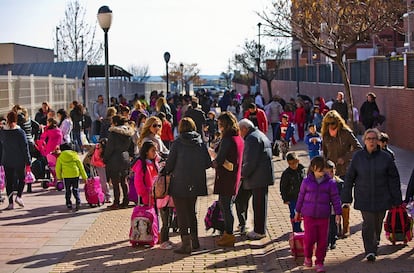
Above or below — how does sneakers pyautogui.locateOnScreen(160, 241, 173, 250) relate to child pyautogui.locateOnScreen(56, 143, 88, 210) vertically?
below

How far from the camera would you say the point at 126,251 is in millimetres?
10352

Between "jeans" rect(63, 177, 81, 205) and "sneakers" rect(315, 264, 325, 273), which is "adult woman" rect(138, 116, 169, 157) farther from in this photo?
"sneakers" rect(315, 264, 325, 273)

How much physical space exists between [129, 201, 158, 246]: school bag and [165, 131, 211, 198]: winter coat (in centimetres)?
79

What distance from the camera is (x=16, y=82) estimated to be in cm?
2438

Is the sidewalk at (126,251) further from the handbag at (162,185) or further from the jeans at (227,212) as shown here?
the handbag at (162,185)

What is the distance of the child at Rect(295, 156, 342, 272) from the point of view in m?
8.93

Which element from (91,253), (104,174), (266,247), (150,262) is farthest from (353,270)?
(104,174)

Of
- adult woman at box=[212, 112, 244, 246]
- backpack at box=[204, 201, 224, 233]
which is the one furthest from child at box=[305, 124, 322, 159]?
adult woman at box=[212, 112, 244, 246]

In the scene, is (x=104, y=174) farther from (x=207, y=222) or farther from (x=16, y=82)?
(x=16, y=82)

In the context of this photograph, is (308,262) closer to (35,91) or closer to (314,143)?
(314,143)

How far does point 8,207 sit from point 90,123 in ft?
38.0

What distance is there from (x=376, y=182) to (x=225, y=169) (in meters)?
2.11

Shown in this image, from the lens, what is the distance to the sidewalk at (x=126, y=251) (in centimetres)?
931

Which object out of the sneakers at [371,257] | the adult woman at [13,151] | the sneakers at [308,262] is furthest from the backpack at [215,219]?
the adult woman at [13,151]
